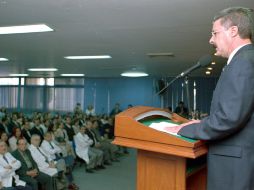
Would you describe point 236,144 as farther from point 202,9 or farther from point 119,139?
point 202,9

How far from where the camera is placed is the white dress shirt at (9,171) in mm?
3984

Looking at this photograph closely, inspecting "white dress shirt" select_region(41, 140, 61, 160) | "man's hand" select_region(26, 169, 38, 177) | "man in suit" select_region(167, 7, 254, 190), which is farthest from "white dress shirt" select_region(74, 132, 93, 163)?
"man in suit" select_region(167, 7, 254, 190)

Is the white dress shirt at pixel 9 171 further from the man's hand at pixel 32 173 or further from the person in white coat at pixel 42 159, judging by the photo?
the person in white coat at pixel 42 159

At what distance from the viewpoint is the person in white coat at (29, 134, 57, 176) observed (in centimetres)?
478

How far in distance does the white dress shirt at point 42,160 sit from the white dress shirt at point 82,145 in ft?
5.19

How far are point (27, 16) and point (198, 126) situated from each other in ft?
10.6

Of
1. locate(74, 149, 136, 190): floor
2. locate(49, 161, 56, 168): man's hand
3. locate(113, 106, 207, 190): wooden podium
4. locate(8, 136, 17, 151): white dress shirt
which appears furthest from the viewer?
locate(8, 136, 17, 151): white dress shirt

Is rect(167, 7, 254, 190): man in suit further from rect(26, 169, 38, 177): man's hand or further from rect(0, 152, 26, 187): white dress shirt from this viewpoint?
rect(26, 169, 38, 177): man's hand

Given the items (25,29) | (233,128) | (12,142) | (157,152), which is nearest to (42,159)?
(12,142)

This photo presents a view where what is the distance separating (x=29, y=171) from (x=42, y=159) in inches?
20.3

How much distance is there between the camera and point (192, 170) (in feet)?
4.69

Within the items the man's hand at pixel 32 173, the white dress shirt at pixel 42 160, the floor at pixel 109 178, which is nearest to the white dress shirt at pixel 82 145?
the floor at pixel 109 178

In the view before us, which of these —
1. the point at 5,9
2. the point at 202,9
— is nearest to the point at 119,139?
the point at 202,9

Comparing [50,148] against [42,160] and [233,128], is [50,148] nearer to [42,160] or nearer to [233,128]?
[42,160]
